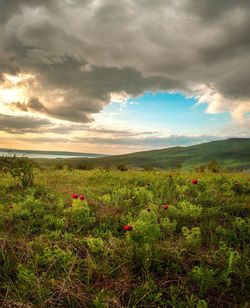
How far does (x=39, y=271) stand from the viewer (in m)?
4.00

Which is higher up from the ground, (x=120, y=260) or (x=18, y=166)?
(x=18, y=166)

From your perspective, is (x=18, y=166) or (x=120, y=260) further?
(x=18, y=166)

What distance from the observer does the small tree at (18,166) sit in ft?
Result: 35.3

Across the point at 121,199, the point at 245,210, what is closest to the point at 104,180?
the point at 121,199

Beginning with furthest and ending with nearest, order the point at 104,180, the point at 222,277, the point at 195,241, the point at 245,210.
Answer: the point at 104,180, the point at 245,210, the point at 195,241, the point at 222,277

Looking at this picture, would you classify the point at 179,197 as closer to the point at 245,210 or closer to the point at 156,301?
the point at 245,210

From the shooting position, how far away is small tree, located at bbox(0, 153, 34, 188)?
10.8 metres

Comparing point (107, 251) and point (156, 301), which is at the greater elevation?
point (107, 251)

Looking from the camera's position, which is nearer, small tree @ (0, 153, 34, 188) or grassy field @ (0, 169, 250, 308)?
grassy field @ (0, 169, 250, 308)

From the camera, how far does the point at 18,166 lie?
11172mm

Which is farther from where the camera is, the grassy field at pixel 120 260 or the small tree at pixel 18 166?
the small tree at pixel 18 166

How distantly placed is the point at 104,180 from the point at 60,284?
8.99 meters

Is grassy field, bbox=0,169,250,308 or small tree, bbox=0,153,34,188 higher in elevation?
small tree, bbox=0,153,34,188

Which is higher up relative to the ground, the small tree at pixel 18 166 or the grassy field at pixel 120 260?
the small tree at pixel 18 166
